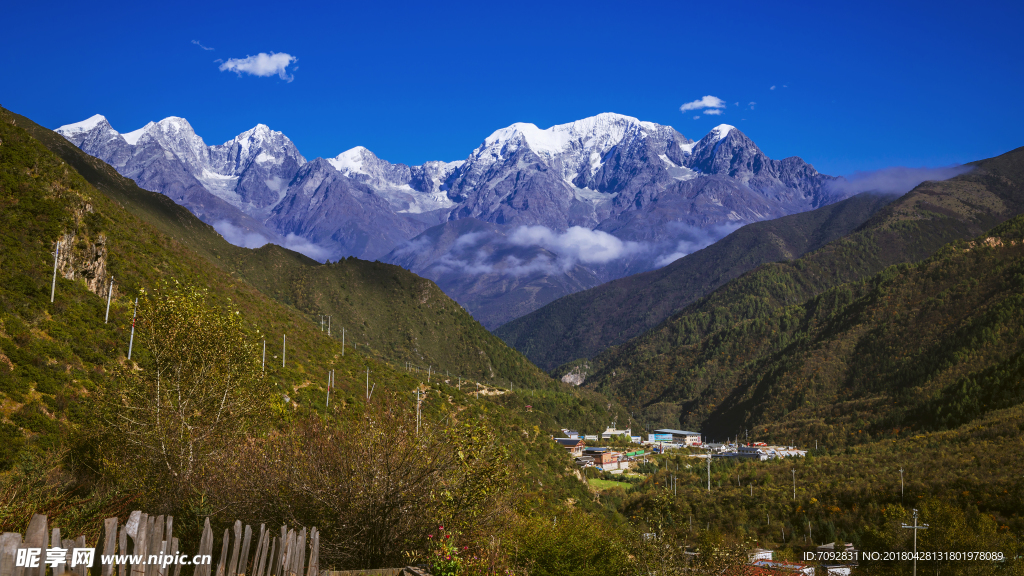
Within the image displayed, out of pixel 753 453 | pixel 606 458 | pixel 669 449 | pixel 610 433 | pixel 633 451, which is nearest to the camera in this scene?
pixel 606 458

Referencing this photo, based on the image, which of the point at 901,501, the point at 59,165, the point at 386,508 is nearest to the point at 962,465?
the point at 901,501

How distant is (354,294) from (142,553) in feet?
461

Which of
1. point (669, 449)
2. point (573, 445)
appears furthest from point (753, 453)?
point (573, 445)

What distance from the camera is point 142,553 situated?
8383 mm

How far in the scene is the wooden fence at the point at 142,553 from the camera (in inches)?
274

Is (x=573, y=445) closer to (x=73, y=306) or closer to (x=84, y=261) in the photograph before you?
(x=84, y=261)

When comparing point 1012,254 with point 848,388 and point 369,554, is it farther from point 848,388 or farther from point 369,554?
point 369,554

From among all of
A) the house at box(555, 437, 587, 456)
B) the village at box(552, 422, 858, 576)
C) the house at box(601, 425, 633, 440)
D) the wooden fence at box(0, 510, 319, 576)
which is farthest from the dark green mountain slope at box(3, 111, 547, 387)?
the wooden fence at box(0, 510, 319, 576)

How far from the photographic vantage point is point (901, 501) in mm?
70312

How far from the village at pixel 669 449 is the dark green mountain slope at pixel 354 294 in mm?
29554

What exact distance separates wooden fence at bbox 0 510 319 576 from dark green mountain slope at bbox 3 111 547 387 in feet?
315

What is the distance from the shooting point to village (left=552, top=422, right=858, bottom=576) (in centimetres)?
5256

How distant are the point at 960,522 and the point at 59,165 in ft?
229

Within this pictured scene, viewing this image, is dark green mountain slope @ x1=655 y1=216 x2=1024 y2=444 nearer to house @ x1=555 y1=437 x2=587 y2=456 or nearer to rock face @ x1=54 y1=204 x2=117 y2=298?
house @ x1=555 y1=437 x2=587 y2=456
